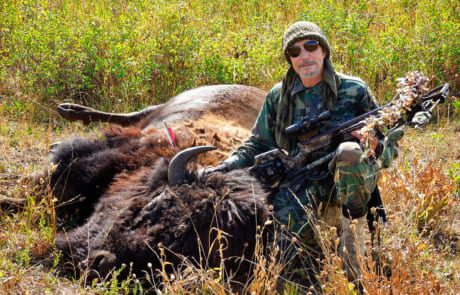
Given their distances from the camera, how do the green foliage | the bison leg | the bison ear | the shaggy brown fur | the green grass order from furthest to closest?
1. the green foliage
2. the green grass
3. the bison leg
4. the bison ear
5. the shaggy brown fur

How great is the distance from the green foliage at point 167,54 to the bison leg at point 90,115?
0.77 meters

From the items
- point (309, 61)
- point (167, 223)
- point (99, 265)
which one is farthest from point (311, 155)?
point (99, 265)

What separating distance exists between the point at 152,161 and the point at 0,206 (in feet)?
4.42

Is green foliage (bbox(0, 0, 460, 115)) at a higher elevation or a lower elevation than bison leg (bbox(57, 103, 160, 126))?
higher

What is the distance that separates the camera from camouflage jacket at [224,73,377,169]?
4.18 m

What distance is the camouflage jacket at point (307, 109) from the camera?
13.7 ft

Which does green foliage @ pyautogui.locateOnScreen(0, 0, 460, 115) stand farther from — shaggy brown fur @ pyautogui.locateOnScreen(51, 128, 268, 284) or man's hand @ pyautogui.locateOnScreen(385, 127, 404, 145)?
man's hand @ pyautogui.locateOnScreen(385, 127, 404, 145)

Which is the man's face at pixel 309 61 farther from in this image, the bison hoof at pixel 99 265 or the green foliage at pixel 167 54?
the green foliage at pixel 167 54

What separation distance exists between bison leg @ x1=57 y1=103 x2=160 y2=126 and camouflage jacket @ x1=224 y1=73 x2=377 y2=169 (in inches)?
89.3

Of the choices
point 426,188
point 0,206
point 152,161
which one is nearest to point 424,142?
point 426,188

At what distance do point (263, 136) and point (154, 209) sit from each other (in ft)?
3.55

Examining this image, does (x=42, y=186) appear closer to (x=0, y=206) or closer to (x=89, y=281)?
(x=0, y=206)

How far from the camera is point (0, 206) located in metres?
4.80

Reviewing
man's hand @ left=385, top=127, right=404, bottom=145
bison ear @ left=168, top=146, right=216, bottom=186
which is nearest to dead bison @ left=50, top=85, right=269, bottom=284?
bison ear @ left=168, top=146, right=216, bottom=186
